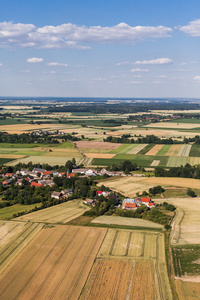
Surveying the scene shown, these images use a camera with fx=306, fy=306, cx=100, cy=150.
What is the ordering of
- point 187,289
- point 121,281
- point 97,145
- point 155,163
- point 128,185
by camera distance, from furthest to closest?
point 97,145 < point 155,163 < point 128,185 < point 121,281 < point 187,289

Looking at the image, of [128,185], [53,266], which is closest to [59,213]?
[53,266]

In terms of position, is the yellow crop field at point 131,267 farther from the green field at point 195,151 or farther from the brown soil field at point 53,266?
the green field at point 195,151

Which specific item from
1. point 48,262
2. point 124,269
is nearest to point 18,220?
point 48,262

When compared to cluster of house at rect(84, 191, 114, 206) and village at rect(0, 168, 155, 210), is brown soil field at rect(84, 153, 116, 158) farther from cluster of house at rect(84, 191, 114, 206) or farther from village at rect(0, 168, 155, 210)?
cluster of house at rect(84, 191, 114, 206)

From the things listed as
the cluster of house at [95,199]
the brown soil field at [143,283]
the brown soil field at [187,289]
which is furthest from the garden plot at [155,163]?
the brown soil field at [187,289]

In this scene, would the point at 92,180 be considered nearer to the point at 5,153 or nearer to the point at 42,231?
the point at 42,231

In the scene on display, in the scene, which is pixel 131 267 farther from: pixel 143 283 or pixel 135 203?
pixel 135 203
